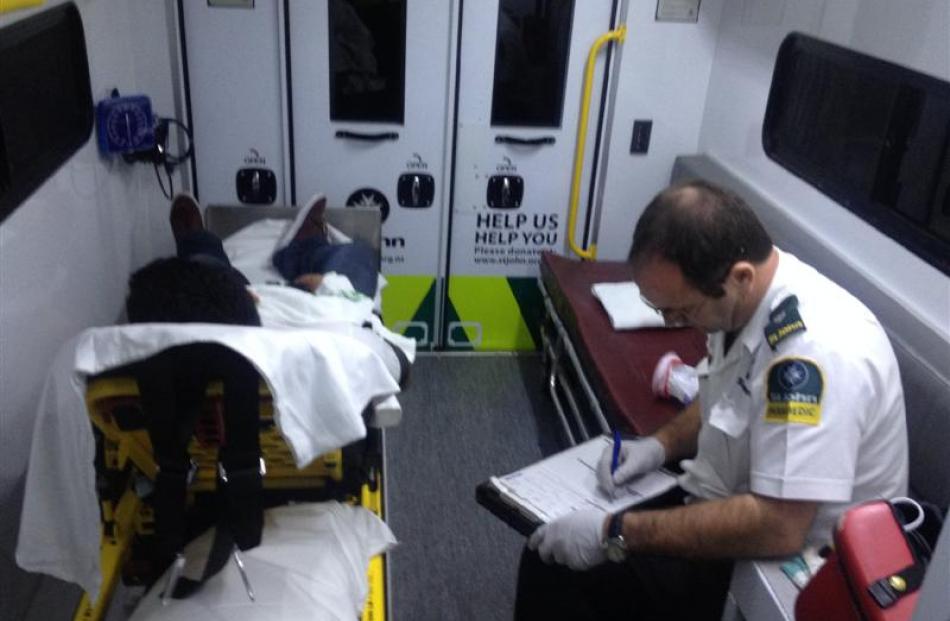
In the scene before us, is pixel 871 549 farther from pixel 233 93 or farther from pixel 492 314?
pixel 233 93

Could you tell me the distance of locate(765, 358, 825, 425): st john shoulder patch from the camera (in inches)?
55.6

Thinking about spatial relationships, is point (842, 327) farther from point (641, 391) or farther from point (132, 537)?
point (132, 537)

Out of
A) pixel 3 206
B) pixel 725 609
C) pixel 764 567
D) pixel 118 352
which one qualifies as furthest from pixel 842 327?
pixel 3 206

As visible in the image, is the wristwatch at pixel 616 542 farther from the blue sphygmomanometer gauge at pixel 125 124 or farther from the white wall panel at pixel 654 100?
the white wall panel at pixel 654 100

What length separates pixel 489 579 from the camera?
240cm

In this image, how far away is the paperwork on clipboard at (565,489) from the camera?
1851 mm

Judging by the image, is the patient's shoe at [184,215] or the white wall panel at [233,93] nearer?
the patient's shoe at [184,215]

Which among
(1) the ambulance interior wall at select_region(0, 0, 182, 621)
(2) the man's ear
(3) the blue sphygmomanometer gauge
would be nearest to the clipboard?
(2) the man's ear

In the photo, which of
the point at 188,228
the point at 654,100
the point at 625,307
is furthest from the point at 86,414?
the point at 654,100

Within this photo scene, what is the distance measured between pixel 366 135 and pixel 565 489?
179 cm

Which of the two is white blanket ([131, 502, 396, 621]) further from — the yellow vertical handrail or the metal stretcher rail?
the yellow vertical handrail

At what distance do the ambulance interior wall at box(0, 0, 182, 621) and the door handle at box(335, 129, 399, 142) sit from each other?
619 millimetres

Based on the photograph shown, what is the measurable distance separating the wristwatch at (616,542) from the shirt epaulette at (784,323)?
48 centimetres

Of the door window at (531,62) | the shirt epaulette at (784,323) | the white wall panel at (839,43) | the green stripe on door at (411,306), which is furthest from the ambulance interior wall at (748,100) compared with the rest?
the green stripe on door at (411,306)
